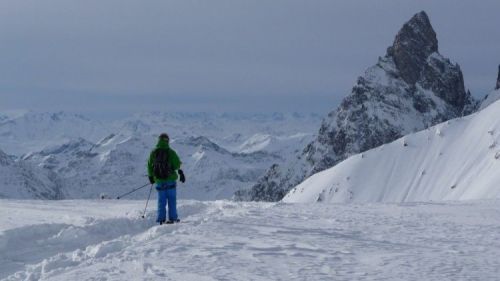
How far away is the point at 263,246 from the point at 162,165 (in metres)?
5.51

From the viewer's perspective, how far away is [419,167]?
11044 cm

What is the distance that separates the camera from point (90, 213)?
61.7 ft

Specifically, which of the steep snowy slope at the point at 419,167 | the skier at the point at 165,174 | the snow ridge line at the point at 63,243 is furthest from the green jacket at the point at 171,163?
the steep snowy slope at the point at 419,167

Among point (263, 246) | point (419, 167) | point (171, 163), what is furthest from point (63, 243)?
point (419, 167)

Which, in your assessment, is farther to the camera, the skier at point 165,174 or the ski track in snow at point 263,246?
the skier at point 165,174

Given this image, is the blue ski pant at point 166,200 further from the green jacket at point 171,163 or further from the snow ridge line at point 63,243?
the snow ridge line at point 63,243

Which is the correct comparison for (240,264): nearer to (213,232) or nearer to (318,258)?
(318,258)

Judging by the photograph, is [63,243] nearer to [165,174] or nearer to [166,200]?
[166,200]

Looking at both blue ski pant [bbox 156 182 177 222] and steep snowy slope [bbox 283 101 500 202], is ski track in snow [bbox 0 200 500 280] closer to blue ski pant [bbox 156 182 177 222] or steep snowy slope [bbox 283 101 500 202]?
blue ski pant [bbox 156 182 177 222]

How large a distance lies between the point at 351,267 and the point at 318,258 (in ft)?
2.79

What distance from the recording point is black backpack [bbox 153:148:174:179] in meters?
16.7

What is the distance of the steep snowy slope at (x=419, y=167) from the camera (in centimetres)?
9842

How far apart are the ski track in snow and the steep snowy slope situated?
78.1 m

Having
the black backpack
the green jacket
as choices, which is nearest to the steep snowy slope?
the green jacket
